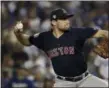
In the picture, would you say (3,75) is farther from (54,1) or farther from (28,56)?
→ (54,1)

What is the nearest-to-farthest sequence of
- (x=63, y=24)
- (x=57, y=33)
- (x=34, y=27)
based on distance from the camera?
(x=63, y=24)
(x=57, y=33)
(x=34, y=27)

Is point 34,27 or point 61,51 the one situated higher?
point 61,51

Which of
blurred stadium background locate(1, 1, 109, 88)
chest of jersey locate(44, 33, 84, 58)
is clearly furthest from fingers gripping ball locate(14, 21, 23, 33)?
blurred stadium background locate(1, 1, 109, 88)

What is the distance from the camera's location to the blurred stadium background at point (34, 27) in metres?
7.43

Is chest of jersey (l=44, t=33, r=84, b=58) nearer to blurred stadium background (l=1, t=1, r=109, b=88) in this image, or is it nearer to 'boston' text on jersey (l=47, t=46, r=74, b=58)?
'boston' text on jersey (l=47, t=46, r=74, b=58)

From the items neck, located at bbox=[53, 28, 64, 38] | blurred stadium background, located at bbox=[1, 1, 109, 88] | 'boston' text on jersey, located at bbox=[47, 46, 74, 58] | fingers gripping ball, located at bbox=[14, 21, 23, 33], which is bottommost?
blurred stadium background, located at bbox=[1, 1, 109, 88]

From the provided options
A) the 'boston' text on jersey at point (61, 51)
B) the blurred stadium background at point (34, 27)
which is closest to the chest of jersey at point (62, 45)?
the 'boston' text on jersey at point (61, 51)

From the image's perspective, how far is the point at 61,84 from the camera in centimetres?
462

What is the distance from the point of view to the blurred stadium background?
7.43 m

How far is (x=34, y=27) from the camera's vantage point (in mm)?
8070

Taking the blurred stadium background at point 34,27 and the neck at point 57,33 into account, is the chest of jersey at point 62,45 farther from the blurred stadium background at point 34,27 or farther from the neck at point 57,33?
the blurred stadium background at point 34,27

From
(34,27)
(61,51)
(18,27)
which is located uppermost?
(18,27)

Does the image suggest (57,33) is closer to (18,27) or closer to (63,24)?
(63,24)

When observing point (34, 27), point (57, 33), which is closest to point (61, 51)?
point (57, 33)
